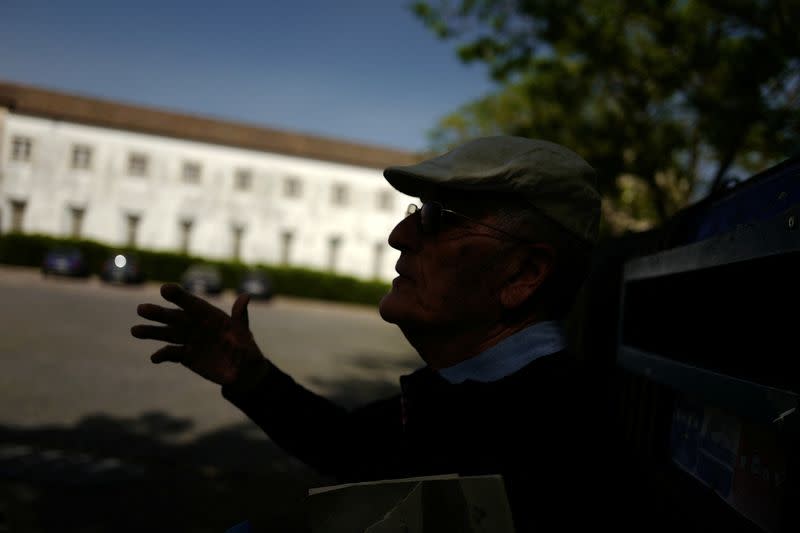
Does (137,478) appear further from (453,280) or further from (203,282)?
(203,282)

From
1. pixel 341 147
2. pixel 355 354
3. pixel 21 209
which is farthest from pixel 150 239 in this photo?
pixel 355 354

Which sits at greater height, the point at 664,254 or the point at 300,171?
the point at 300,171

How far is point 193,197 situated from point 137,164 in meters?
4.15

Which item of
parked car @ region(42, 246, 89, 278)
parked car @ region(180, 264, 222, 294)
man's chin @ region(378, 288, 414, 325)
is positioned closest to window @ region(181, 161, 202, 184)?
parked car @ region(180, 264, 222, 294)

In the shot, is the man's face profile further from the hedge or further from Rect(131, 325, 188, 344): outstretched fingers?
the hedge

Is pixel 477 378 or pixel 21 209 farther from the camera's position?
pixel 21 209

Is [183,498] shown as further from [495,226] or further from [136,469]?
[495,226]

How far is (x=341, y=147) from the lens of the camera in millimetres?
53906

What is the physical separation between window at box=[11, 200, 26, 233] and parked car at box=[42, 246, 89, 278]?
13.2 meters

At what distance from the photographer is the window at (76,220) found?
152 ft

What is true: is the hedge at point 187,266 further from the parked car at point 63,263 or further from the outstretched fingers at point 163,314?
the outstretched fingers at point 163,314

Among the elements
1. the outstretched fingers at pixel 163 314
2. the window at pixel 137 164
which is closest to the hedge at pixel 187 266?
the window at pixel 137 164

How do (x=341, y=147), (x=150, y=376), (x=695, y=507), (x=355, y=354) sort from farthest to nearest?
(x=341, y=147)
(x=355, y=354)
(x=150, y=376)
(x=695, y=507)

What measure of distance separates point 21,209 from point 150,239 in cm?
798
